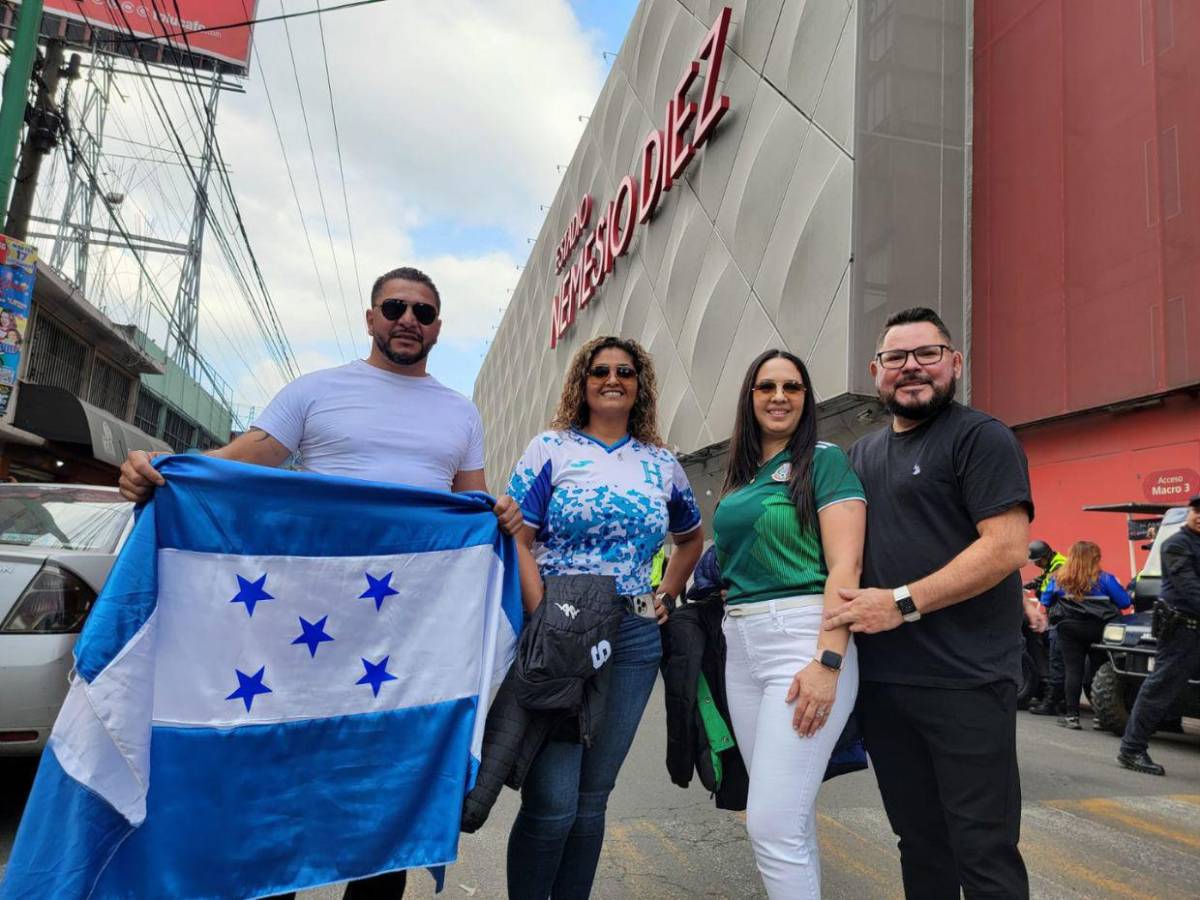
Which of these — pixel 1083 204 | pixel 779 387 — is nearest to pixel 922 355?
pixel 779 387

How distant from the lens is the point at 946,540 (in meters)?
2.29

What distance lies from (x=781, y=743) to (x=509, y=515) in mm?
1055

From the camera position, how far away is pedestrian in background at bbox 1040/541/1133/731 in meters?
7.62

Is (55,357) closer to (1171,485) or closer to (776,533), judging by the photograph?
(776,533)

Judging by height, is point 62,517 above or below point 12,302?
below

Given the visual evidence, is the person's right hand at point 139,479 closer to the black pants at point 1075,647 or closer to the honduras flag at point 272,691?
the honduras flag at point 272,691

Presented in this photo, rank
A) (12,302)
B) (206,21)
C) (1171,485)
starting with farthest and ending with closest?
1. (206,21)
2. (1171,485)
3. (12,302)

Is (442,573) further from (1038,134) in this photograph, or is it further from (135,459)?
(1038,134)

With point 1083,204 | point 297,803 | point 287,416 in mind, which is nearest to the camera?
point 297,803

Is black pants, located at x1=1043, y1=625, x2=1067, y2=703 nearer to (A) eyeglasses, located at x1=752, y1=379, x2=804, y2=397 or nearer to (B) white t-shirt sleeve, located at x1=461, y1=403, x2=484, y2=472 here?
(A) eyeglasses, located at x1=752, y1=379, x2=804, y2=397

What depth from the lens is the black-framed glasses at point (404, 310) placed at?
260 centimetres

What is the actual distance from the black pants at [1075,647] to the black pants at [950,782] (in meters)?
6.36

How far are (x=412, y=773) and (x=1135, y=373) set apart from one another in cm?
1004

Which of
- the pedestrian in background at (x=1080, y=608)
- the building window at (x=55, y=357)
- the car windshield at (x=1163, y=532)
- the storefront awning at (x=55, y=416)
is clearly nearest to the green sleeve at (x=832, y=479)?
the car windshield at (x=1163, y=532)
